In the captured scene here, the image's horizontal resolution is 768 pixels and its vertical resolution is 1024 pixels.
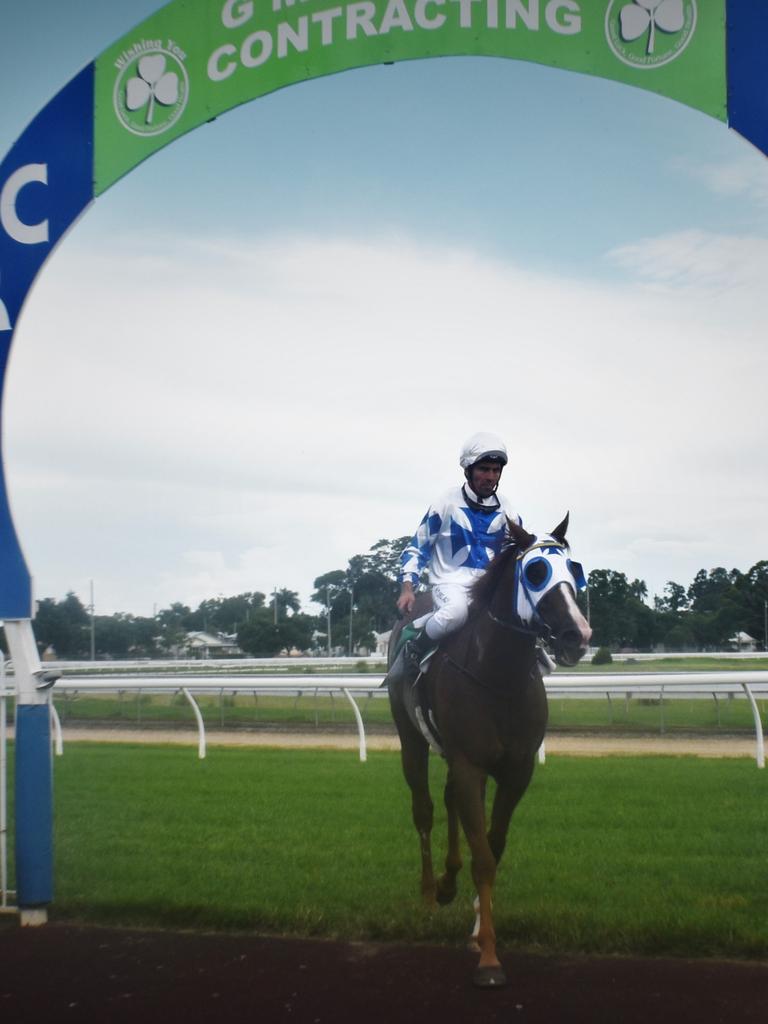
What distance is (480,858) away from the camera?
4.18 meters

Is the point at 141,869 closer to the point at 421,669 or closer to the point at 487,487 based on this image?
the point at 421,669

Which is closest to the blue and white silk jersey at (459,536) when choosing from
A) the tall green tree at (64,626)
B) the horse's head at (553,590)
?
the horse's head at (553,590)

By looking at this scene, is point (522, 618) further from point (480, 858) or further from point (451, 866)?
point (451, 866)

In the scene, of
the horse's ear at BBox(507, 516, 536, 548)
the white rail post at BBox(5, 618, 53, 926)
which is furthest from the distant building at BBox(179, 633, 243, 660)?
the horse's ear at BBox(507, 516, 536, 548)

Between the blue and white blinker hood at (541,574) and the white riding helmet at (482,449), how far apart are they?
603 millimetres

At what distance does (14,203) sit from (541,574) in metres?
3.28

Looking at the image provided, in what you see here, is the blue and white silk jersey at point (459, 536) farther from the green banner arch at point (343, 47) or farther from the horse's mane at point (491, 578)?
the green banner arch at point (343, 47)

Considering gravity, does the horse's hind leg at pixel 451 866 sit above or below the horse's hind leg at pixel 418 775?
below

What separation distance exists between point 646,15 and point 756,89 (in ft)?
1.82

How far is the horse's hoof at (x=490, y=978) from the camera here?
3840 mm

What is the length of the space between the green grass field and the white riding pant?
4.02ft

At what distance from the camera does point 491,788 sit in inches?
315

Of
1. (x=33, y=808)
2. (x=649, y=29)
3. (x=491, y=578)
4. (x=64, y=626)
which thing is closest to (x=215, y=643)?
(x=64, y=626)

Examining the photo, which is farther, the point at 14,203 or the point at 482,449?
the point at 14,203
